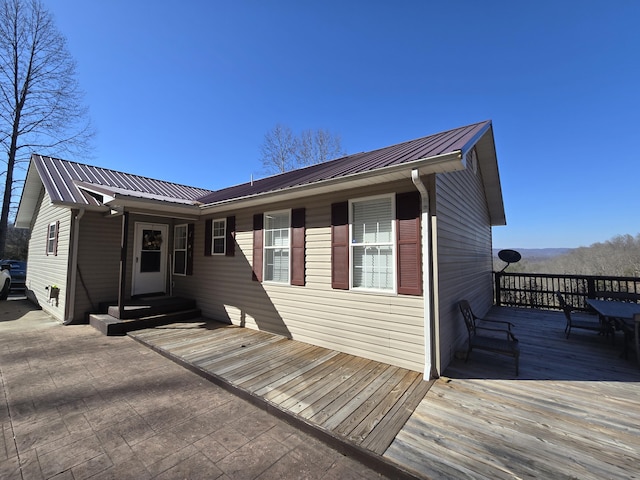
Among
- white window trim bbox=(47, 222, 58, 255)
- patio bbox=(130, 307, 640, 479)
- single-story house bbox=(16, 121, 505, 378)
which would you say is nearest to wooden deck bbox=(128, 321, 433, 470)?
patio bbox=(130, 307, 640, 479)

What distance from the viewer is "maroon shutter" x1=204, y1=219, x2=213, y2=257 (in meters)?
6.91

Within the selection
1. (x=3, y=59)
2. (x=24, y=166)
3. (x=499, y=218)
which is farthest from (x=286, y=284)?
(x=3, y=59)

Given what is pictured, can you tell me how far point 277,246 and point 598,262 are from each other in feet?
78.2

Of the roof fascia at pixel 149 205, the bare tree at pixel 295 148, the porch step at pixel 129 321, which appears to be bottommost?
the porch step at pixel 129 321

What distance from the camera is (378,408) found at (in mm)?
2775

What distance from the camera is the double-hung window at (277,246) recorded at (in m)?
5.35

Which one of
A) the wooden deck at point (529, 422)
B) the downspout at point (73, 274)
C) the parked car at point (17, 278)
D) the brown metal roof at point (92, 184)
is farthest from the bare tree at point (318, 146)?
the parked car at point (17, 278)

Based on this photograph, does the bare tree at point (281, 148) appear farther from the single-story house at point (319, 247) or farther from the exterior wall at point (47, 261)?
the exterior wall at point (47, 261)

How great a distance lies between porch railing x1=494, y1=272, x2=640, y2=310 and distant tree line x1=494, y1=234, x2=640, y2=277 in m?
3.55

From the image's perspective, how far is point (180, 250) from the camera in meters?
7.84

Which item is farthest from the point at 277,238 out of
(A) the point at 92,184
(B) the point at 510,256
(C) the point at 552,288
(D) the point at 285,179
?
(C) the point at 552,288

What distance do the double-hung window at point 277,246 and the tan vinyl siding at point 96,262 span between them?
4689mm

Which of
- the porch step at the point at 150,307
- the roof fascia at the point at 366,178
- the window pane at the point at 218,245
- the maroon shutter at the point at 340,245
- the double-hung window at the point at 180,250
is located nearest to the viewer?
the roof fascia at the point at 366,178

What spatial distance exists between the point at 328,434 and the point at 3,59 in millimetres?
22550
